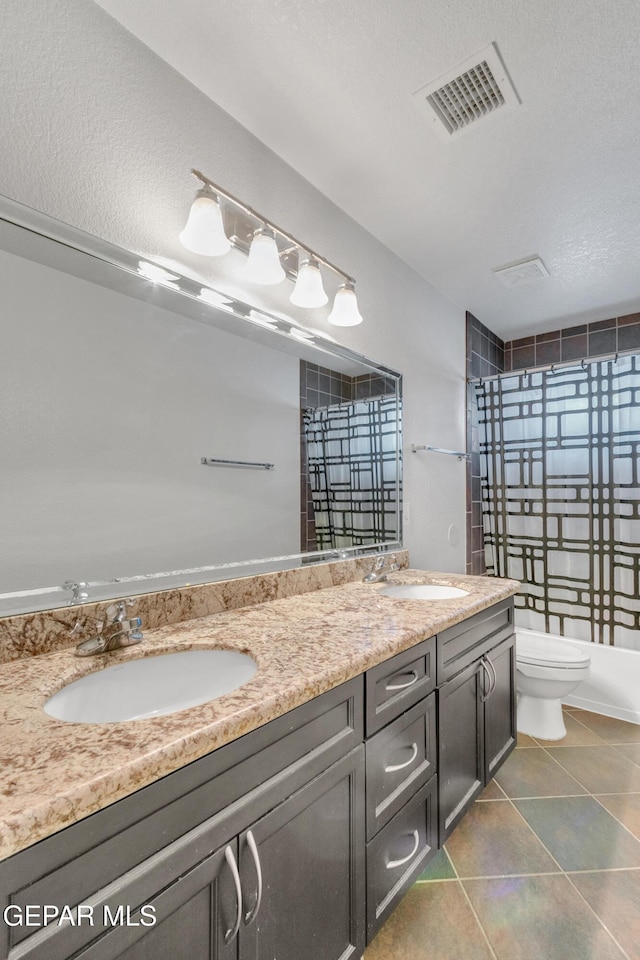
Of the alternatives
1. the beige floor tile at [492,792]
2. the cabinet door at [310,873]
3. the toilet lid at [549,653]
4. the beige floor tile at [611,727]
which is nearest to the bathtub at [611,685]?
the beige floor tile at [611,727]

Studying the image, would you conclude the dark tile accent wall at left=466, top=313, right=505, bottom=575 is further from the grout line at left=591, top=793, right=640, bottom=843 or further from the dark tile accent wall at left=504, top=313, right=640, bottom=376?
the grout line at left=591, top=793, right=640, bottom=843

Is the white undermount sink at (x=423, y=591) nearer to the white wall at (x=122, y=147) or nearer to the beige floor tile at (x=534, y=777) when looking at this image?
the beige floor tile at (x=534, y=777)

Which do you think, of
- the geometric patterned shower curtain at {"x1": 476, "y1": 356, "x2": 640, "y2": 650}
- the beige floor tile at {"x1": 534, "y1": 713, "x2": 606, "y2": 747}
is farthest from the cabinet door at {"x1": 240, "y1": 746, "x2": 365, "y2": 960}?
the geometric patterned shower curtain at {"x1": 476, "y1": 356, "x2": 640, "y2": 650}

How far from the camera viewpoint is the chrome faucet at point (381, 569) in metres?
1.84

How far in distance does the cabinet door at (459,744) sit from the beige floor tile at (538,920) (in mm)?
192

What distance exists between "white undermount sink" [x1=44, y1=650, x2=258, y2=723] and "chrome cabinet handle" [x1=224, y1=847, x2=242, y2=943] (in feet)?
0.93

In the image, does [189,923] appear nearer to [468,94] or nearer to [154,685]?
[154,685]

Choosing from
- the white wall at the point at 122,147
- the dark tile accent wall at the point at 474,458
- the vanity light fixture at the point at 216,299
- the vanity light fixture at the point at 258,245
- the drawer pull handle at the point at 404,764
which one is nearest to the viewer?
the white wall at the point at 122,147

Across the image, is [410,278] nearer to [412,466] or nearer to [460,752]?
[412,466]

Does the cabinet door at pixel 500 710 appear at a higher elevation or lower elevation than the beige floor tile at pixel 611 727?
higher

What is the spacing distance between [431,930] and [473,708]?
1.98ft

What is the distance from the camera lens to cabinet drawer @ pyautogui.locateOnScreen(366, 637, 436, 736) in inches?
41.4

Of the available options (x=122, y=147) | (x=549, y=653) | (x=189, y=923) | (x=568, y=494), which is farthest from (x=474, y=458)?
(x=189, y=923)

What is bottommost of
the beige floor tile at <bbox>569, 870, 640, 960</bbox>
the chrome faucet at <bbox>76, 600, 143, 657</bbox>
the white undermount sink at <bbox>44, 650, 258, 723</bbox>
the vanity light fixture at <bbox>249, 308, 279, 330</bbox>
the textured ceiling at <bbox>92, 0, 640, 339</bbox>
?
the beige floor tile at <bbox>569, 870, 640, 960</bbox>
